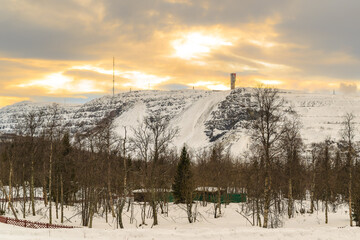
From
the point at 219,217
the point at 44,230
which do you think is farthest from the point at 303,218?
the point at 44,230

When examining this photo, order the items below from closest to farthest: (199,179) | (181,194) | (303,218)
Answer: (303,218)
(181,194)
(199,179)

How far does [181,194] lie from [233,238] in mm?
35876

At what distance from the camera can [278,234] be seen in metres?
21.8

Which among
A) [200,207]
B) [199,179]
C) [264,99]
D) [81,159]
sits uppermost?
[264,99]

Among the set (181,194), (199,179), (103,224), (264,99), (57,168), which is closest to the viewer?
(264,99)

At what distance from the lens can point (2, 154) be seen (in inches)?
3642

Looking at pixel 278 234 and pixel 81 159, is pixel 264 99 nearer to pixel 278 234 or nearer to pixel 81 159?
pixel 278 234

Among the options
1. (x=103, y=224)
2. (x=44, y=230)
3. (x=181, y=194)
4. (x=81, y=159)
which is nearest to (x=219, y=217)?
(x=181, y=194)

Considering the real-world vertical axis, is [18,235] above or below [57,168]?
below

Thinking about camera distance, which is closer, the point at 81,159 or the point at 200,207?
the point at 81,159

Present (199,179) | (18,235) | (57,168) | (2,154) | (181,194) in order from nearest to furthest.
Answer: (18,235) < (57,168) < (181,194) < (199,179) < (2,154)

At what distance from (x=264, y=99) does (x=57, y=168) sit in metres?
26.2

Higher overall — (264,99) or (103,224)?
(264,99)

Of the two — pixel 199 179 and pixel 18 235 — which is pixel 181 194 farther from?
pixel 18 235
